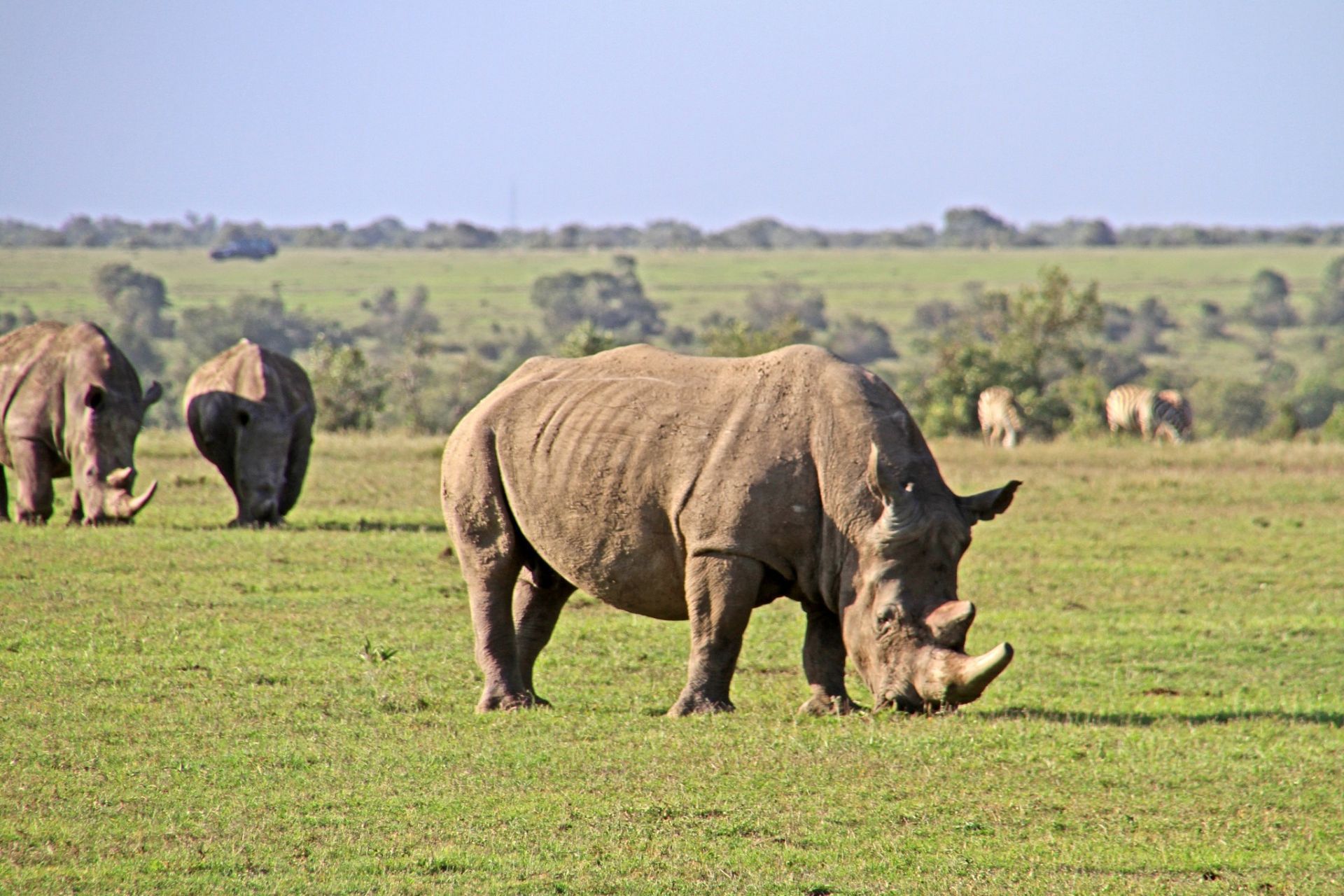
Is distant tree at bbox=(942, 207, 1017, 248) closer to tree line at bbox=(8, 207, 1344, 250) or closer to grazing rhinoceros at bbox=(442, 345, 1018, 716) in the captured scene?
tree line at bbox=(8, 207, 1344, 250)

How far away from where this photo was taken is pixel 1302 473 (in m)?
26.3

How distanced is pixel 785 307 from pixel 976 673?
70940mm

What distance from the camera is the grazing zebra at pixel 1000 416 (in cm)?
3584

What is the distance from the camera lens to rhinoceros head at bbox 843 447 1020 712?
991 centimetres

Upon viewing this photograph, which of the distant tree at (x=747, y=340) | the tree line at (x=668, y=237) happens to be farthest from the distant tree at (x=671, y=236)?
the distant tree at (x=747, y=340)

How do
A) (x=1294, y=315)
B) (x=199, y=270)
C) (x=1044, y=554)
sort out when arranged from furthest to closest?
(x=199, y=270) < (x=1294, y=315) < (x=1044, y=554)

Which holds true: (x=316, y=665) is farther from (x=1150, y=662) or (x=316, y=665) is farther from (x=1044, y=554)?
(x=1044, y=554)

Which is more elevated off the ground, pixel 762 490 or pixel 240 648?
pixel 762 490

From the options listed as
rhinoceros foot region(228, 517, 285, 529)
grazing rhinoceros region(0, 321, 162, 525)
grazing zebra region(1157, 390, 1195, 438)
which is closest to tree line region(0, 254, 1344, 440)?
grazing zebra region(1157, 390, 1195, 438)

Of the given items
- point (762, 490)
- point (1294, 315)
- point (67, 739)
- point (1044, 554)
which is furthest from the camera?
point (1294, 315)

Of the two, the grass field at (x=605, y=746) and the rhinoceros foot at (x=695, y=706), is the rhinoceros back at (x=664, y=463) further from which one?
the grass field at (x=605, y=746)

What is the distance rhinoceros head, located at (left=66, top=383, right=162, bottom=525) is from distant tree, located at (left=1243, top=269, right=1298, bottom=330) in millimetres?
78329

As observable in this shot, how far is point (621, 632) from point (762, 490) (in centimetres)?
419

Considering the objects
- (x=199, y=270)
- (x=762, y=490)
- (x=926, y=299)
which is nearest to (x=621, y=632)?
(x=762, y=490)
